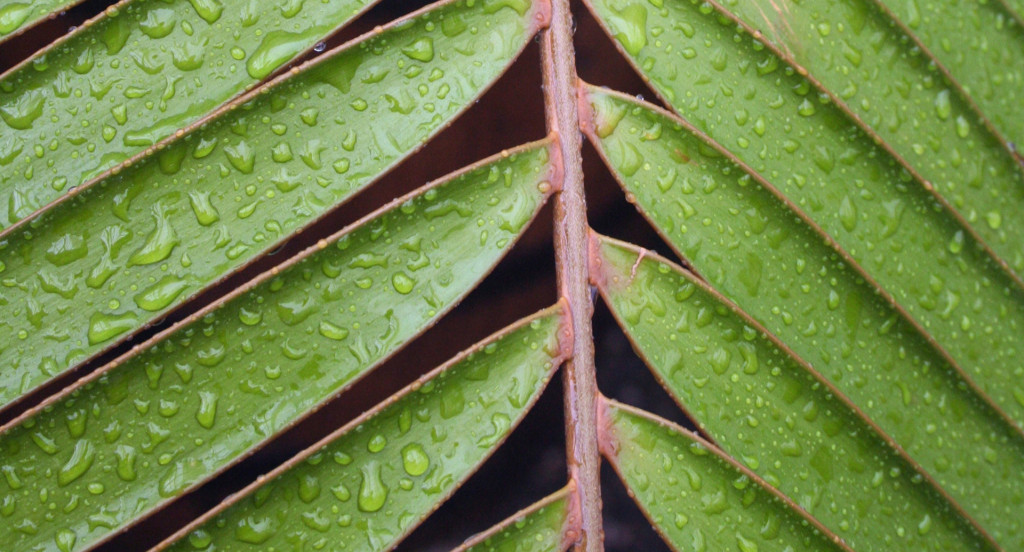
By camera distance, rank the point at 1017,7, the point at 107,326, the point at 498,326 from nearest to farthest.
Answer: the point at 107,326
the point at 1017,7
the point at 498,326

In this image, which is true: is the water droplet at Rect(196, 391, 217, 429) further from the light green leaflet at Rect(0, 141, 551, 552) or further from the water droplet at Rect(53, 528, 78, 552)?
the water droplet at Rect(53, 528, 78, 552)

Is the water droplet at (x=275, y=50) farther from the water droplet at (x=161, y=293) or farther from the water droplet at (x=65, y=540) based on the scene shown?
the water droplet at (x=65, y=540)

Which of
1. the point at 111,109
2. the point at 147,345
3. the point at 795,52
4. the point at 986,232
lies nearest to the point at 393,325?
the point at 147,345

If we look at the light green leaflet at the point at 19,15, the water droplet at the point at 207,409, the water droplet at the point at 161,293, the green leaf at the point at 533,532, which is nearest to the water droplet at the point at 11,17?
the light green leaflet at the point at 19,15

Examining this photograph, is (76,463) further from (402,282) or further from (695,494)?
(695,494)

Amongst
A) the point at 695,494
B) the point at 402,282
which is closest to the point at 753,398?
the point at 695,494

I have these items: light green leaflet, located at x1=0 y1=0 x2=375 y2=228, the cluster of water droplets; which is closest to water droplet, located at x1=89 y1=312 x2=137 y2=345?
light green leaflet, located at x1=0 y1=0 x2=375 y2=228
